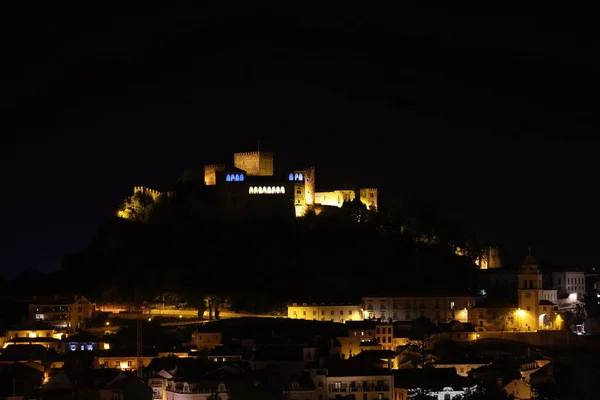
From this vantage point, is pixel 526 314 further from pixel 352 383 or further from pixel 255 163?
pixel 255 163

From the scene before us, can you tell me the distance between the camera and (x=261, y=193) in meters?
90.1

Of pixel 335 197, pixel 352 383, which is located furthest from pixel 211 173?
pixel 352 383

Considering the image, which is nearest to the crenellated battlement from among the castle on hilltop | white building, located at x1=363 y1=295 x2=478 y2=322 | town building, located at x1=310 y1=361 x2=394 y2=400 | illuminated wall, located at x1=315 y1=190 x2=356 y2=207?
the castle on hilltop

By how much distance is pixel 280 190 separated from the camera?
3563 inches

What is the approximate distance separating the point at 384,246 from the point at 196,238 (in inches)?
494

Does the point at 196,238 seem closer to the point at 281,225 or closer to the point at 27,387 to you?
the point at 281,225

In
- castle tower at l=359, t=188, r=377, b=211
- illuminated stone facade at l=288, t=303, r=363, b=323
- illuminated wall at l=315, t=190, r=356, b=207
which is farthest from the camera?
castle tower at l=359, t=188, r=377, b=211

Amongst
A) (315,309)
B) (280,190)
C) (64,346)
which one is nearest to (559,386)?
(315,309)

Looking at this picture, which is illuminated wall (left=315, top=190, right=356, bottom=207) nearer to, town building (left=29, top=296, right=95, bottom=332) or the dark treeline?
the dark treeline

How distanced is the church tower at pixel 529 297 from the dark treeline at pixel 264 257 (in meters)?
6.94

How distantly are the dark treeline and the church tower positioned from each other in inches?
273

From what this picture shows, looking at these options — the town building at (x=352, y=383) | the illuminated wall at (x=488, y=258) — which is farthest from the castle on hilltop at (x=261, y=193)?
the town building at (x=352, y=383)

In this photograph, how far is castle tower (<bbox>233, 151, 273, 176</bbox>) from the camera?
9375 centimetres

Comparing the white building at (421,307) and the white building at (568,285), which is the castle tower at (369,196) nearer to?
the white building at (568,285)
